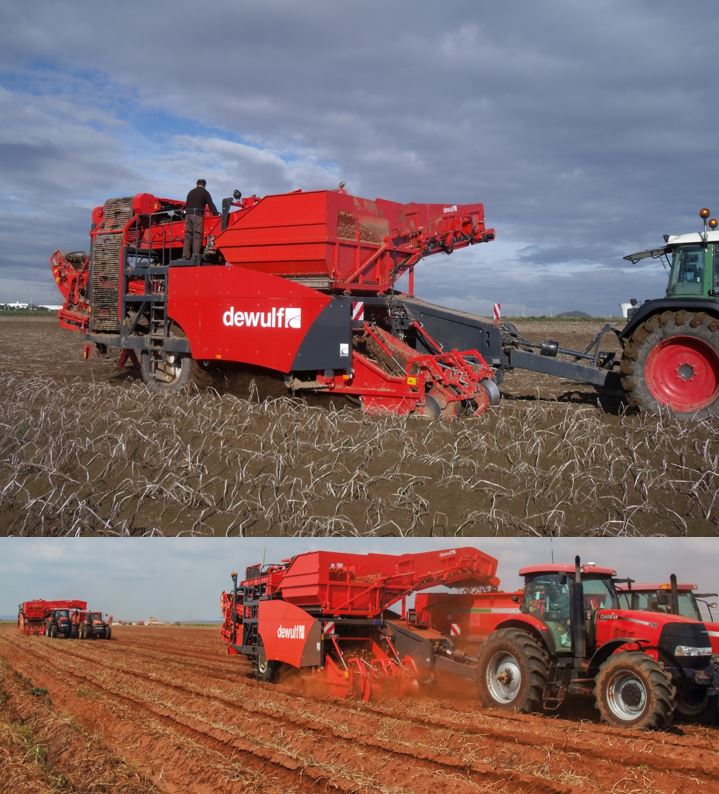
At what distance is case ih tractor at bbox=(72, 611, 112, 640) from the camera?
69.4 ft

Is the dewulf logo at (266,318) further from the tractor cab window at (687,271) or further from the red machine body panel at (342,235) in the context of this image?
the tractor cab window at (687,271)

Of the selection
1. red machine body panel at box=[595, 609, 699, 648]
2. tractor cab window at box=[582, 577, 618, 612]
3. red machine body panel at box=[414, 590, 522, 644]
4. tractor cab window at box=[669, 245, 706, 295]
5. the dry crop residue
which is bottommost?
red machine body panel at box=[414, 590, 522, 644]

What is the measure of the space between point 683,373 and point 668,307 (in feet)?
2.57

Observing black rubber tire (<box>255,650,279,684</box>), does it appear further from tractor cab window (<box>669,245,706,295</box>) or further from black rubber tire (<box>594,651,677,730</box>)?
tractor cab window (<box>669,245,706,295</box>)

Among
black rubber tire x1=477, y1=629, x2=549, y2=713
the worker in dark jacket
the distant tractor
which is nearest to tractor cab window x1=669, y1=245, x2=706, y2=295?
black rubber tire x1=477, y1=629, x2=549, y2=713

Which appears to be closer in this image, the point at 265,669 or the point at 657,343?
the point at 657,343

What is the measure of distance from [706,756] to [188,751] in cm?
345

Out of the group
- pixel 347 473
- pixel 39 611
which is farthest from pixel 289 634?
pixel 39 611

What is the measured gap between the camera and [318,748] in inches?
223

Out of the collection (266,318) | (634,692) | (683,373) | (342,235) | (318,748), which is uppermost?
(342,235)

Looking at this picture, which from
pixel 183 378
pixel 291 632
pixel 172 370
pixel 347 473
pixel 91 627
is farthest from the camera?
pixel 91 627

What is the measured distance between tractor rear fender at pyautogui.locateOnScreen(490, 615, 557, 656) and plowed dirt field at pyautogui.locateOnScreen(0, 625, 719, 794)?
2.19 feet

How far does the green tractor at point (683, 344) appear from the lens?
876cm

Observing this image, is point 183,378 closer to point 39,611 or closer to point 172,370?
point 172,370
